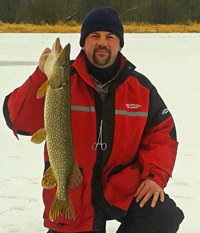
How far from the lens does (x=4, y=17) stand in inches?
820

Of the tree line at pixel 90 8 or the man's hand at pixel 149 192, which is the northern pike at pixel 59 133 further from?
the tree line at pixel 90 8

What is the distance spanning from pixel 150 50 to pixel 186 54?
45.0 inches

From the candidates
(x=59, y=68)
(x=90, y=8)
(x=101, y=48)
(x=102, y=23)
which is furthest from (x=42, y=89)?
(x=90, y=8)

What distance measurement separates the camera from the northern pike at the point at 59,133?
1.60 meters

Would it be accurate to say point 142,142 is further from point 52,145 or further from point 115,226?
point 115,226

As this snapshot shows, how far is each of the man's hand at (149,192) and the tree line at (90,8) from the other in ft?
63.5

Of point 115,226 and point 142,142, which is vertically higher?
point 142,142

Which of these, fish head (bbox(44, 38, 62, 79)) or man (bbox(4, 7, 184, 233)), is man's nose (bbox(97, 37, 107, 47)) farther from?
fish head (bbox(44, 38, 62, 79))

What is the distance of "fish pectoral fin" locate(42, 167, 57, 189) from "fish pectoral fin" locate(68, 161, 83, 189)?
0.08m

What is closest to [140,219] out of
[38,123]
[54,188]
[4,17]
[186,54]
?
[54,188]

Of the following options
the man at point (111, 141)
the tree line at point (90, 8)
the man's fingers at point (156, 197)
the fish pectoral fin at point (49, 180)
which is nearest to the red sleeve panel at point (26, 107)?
the man at point (111, 141)

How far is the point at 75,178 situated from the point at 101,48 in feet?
2.34

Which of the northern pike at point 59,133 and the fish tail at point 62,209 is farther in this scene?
the fish tail at point 62,209

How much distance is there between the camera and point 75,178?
174cm
